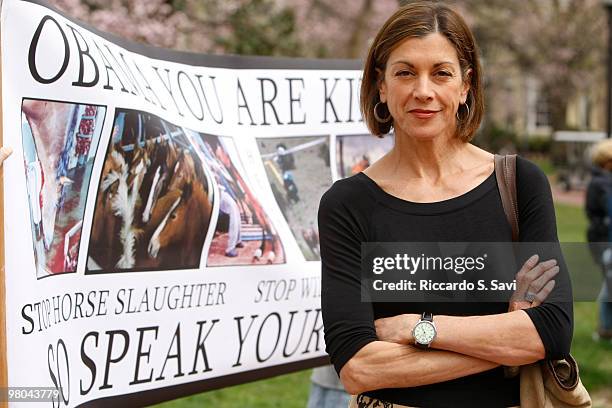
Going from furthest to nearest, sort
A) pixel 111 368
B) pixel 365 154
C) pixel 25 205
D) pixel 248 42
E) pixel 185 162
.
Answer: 1. pixel 248 42
2. pixel 365 154
3. pixel 185 162
4. pixel 111 368
5. pixel 25 205

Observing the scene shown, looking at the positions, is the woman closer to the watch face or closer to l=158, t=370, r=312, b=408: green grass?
the watch face

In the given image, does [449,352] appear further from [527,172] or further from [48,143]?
[48,143]

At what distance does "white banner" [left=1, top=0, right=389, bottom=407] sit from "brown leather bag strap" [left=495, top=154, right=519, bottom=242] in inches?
50.7

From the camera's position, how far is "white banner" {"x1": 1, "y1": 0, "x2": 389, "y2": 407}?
265cm

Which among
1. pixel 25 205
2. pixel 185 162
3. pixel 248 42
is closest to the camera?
pixel 25 205

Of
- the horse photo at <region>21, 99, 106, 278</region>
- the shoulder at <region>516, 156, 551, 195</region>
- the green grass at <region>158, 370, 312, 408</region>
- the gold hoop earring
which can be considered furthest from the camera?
the green grass at <region>158, 370, 312, 408</region>

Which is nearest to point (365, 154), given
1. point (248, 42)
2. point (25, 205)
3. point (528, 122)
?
point (25, 205)

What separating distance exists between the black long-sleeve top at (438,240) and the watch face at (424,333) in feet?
0.20

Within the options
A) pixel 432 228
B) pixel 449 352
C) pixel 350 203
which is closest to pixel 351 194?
pixel 350 203

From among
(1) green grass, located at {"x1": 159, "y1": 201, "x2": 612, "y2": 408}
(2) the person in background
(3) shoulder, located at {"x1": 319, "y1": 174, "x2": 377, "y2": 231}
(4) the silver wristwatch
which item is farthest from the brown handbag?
(2) the person in background

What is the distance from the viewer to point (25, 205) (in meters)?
2.57

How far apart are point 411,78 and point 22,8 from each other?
1.16 meters

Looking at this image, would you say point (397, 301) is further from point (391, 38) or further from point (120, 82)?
point (120, 82)

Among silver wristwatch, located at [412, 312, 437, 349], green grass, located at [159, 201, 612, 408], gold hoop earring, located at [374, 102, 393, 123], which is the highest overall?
gold hoop earring, located at [374, 102, 393, 123]
